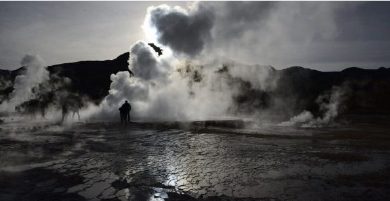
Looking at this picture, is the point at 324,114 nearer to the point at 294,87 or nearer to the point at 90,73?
the point at 294,87

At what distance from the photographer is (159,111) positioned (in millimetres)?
27125

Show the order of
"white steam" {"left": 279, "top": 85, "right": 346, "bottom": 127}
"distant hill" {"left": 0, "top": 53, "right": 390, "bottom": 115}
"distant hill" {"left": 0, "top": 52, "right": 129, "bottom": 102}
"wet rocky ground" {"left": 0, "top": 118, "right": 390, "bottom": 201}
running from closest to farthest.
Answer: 1. "wet rocky ground" {"left": 0, "top": 118, "right": 390, "bottom": 201}
2. "white steam" {"left": 279, "top": 85, "right": 346, "bottom": 127}
3. "distant hill" {"left": 0, "top": 53, "right": 390, "bottom": 115}
4. "distant hill" {"left": 0, "top": 52, "right": 129, "bottom": 102}

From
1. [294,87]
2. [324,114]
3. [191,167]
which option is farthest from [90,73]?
[191,167]

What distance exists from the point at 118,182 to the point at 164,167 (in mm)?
1820

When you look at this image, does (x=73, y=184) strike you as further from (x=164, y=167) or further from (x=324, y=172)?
(x=324, y=172)

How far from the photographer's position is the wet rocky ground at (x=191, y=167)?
26.7 ft

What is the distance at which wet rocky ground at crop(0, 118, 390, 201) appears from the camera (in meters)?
8.13

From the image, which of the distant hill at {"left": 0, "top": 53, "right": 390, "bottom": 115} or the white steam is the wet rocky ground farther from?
the distant hill at {"left": 0, "top": 53, "right": 390, "bottom": 115}

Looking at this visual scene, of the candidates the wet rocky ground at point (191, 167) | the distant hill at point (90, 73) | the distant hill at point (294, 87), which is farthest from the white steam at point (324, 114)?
the distant hill at point (90, 73)

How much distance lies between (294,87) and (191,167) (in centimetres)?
5048

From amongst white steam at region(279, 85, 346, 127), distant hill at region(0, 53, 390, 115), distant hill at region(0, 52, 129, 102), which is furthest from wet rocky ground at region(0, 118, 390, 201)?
distant hill at region(0, 52, 129, 102)

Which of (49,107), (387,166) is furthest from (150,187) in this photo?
(49,107)

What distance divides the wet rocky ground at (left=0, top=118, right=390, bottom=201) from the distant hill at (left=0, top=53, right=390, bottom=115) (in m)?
22.3

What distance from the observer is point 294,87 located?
58.0 m
